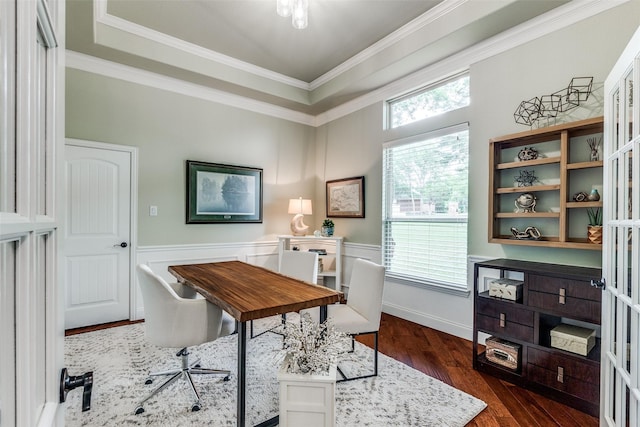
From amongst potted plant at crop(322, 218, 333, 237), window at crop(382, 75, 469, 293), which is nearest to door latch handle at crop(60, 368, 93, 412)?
window at crop(382, 75, 469, 293)

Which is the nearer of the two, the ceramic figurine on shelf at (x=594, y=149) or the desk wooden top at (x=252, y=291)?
the desk wooden top at (x=252, y=291)

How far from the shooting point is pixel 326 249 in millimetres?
4762

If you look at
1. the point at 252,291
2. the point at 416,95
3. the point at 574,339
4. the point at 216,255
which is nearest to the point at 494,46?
the point at 416,95

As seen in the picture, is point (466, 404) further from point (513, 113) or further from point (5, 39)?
point (5, 39)

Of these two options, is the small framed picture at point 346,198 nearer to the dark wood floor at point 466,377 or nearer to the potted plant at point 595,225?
the dark wood floor at point 466,377

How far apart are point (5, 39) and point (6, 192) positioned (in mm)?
180

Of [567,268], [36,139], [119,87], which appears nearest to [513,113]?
[567,268]

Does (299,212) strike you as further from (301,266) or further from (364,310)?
(364,310)

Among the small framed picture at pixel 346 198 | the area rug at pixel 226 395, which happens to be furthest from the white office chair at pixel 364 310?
the small framed picture at pixel 346 198

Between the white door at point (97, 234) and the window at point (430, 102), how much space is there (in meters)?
3.30

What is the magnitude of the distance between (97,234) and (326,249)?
114 inches

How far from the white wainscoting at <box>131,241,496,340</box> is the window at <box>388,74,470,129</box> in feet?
5.40

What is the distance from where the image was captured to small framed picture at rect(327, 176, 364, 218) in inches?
171

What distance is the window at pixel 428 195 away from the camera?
10.7ft
